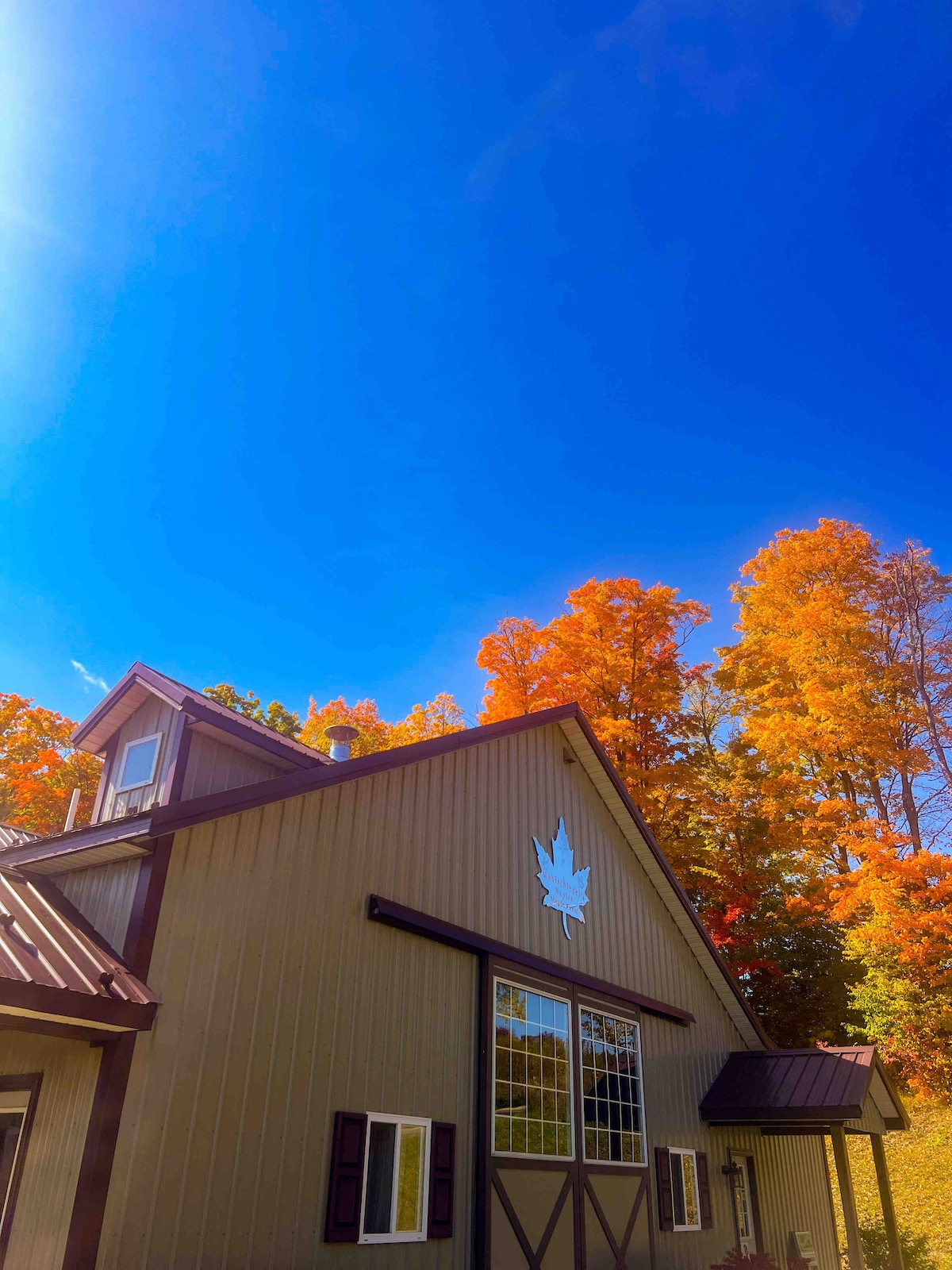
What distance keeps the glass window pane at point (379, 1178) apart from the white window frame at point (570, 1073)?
54.7 inches

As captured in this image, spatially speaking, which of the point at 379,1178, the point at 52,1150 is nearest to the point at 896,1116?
the point at 379,1178

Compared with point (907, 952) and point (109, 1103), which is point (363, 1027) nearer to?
point (109, 1103)

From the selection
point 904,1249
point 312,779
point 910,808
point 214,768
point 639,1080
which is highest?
point 910,808

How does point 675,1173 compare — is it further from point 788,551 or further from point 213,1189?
point 788,551

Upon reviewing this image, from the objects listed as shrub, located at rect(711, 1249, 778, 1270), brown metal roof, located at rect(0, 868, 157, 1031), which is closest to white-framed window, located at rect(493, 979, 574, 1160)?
shrub, located at rect(711, 1249, 778, 1270)

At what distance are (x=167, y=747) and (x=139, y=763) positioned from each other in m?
0.46

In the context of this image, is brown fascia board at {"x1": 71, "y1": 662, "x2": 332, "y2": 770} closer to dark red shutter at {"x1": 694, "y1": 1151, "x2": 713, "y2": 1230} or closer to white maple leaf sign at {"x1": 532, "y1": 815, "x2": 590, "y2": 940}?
white maple leaf sign at {"x1": 532, "y1": 815, "x2": 590, "y2": 940}

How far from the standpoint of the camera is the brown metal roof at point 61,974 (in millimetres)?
5266

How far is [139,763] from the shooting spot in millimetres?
8812

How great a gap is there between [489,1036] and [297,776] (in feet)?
11.7

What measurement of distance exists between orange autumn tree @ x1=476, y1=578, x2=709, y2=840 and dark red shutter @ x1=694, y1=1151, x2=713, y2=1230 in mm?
9046

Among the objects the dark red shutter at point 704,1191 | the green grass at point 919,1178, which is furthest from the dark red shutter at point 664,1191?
the green grass at point 919,1178

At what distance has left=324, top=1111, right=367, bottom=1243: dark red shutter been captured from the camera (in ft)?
22.3

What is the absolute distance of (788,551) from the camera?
937 inches
